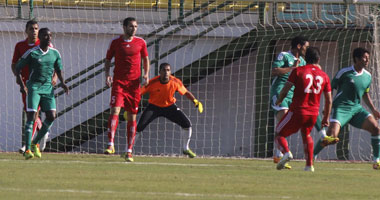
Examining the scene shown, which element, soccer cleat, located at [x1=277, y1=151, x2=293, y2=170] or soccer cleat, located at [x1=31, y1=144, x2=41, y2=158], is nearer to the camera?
soccer cleat, located at [x1=277, y1=151, x2=293, y2=170]

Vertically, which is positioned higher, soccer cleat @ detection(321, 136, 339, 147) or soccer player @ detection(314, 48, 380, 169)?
soccer player @ detection(314, 48, 380, 169)

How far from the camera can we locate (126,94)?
12.2m

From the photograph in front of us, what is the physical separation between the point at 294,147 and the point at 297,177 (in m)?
8.30

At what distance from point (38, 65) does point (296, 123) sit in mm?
3730

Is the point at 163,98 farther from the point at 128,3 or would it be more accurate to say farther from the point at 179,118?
the point at 128,3

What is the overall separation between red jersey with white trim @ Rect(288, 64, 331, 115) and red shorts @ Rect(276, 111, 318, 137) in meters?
0.05

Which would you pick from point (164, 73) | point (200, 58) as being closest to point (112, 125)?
point (164, 73)

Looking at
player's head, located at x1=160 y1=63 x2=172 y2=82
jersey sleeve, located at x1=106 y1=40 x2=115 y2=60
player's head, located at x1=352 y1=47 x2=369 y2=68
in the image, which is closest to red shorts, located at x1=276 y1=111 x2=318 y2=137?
player's head, located at x1=352 y1=47 x2=369 y2=68

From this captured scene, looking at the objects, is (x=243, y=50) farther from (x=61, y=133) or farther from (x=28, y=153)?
(x=28, y=153)

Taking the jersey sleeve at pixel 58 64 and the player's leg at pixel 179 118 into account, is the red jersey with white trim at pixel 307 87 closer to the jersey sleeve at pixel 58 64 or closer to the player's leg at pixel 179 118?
the jersey sleeve at pixel 58 64

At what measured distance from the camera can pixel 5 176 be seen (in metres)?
9.20

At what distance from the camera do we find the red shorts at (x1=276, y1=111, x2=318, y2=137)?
10.8 metres

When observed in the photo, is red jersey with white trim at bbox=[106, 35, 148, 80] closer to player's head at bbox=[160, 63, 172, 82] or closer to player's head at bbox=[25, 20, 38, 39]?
player's head at bbox=[25, 20, 38, 39]

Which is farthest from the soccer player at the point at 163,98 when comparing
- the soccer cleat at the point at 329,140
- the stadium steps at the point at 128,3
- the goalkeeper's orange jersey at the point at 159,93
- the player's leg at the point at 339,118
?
the stadium steps at the point at 128,3
